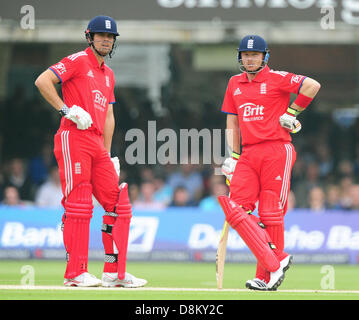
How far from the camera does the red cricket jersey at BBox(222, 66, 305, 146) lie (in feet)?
23.3

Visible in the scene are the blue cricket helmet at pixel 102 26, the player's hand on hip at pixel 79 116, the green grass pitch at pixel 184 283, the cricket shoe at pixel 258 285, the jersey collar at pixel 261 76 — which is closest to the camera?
the green grass pitch at pixel 184 283

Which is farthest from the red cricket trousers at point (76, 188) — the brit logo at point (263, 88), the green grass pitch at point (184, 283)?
the brit logo at point (263, 88)

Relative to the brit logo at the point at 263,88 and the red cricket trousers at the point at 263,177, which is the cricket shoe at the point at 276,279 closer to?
the red cricket trousers at the point at 263,177

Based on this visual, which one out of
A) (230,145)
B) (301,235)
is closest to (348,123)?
(301,235)

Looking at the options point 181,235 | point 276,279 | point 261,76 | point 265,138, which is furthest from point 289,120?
point 181,235

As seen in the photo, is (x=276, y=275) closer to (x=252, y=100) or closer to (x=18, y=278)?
(x=252, y=100)

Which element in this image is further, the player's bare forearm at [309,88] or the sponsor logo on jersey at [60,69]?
the player's bare forearm at [309,88]

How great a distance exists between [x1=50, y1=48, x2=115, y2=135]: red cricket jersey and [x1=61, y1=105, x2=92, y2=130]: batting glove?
14 centimetres

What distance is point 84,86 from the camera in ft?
22.8

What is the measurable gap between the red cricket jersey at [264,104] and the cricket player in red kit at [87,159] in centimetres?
→ 124

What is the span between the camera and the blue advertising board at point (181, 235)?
40.2 ft

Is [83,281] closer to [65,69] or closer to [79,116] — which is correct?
[79,116]

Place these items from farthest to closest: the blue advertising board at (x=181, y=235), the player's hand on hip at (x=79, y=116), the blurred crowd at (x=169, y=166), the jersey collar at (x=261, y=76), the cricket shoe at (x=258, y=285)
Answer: the blurred crowd at (x=169, y=166), the blue advertising board at (x=181, y=235), the jersey collar at (x=261, y=76), the cricket shoe at (x=258, y=285), the player's hand on hip at (x=79, y=116)

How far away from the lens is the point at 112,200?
7.05 metres
